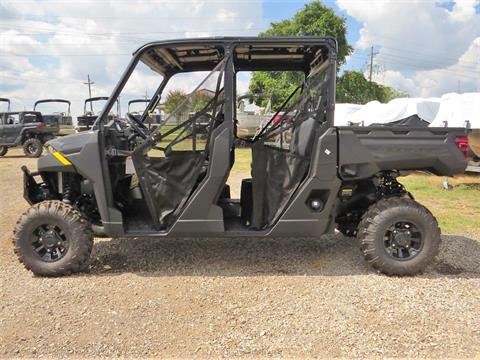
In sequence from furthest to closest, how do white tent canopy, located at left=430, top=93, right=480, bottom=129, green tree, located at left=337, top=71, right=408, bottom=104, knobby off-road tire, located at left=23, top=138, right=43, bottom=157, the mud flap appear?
green tree, located at left=337, top=71, right=408, bottom=104 < knobby off-road tire, located at left=23, top=138, right=43, bottom=157 < white tent canopy, located at left=430, top=93, right=480, bottom=129 < the mud flap

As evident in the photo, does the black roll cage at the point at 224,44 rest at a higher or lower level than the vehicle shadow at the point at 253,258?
higher

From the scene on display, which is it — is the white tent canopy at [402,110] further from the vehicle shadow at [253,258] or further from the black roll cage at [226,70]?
the black roll cage at [226,70]

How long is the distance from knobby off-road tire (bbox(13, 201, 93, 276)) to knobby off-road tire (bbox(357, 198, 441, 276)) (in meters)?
2.72

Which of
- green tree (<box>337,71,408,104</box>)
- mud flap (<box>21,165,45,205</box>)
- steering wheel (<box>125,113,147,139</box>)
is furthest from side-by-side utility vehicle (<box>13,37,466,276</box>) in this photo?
green tree (<box>337,71,408,104</box>)

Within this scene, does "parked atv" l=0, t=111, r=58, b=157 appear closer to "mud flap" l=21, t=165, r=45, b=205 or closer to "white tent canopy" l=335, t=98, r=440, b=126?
"white tent canopy" l=335, t=98, r=440, b=126

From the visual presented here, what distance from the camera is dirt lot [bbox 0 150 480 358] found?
325 cm

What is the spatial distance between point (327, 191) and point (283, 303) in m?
1.19

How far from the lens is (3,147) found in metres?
19.7

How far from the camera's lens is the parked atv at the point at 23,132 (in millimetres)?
19188

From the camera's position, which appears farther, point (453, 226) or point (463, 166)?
point (453, 226)

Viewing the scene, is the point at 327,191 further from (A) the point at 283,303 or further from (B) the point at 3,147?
(B) the point at 3,147

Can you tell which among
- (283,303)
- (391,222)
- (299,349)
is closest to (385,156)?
(391,222)

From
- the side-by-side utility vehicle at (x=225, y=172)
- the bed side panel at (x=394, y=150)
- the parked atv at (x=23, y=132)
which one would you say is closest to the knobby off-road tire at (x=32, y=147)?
the parked atv at (x=23, y=132)

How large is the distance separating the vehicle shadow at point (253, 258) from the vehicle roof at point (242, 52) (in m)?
2.07
